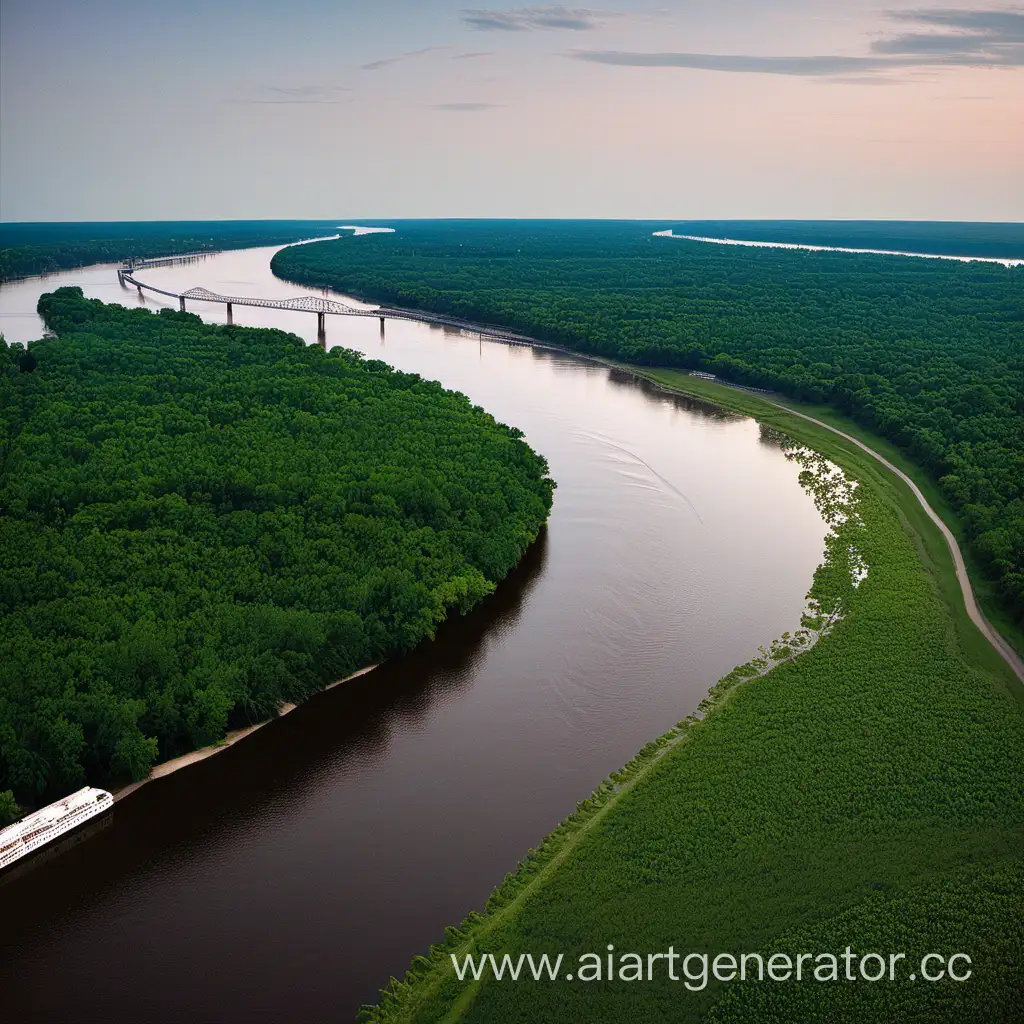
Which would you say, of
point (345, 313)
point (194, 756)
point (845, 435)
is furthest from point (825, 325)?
point (194, 756)

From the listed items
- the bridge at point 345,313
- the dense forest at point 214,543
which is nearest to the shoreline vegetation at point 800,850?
the dense forest at point 214,543

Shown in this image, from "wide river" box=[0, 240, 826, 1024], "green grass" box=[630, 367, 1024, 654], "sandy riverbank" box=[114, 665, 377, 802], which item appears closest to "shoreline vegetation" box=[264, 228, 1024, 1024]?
"wide river" box=[0, 240, 826, 1024]

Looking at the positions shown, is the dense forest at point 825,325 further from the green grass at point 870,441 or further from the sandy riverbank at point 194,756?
the sandy riverbank at point 194,756

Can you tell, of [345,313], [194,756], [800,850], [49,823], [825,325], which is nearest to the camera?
[800,850]

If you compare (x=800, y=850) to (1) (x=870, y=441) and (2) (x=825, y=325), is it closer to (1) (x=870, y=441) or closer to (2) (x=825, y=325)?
(1) (x=870, y=441)

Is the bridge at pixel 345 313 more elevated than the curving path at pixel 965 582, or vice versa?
the bridge at pixel 345 313

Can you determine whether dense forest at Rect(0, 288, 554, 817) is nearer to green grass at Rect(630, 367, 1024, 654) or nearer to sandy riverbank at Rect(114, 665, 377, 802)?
sandy riverbank at Rect(114, 665, 377, 802)
